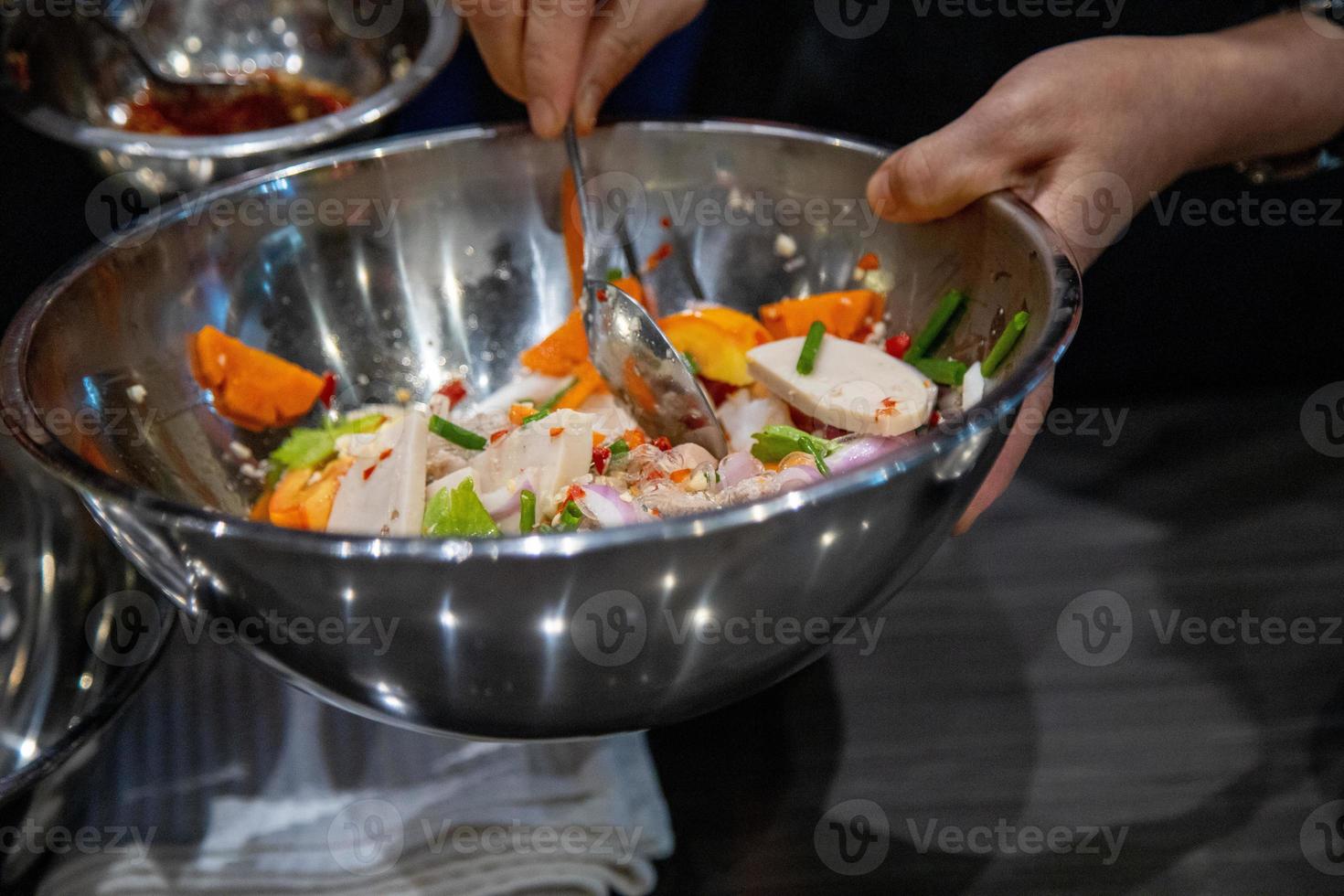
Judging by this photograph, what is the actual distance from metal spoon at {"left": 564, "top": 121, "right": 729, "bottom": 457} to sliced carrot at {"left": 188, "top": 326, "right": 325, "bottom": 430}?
0.32 m

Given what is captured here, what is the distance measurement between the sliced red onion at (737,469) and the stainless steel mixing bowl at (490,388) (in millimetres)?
159

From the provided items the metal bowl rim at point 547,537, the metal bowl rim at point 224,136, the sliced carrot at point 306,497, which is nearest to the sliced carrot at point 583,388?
the sliced carrot at point 306,497

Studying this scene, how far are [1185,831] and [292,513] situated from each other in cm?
87

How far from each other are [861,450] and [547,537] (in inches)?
16.0

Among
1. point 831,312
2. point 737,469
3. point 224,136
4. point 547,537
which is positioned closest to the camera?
point 547,537

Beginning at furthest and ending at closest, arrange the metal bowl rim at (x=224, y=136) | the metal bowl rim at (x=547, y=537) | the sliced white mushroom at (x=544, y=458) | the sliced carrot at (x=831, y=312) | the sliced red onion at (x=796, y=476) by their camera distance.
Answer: the metal bowl rim at (x=224, y=136), the sliced carrot at (x=831, y=312), the sliced white mushroom at (x=544, y=458), the sliced red onion at (x=796, y=476), the metal bowl rim at (x=547, y=537)

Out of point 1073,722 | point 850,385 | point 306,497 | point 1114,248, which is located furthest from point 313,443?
point 1114,248

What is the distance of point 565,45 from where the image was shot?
3.55 ft

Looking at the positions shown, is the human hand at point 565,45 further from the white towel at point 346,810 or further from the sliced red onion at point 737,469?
the white towel at point 346,810

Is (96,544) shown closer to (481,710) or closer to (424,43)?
(481,710)

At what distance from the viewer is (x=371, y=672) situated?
72 centimetres

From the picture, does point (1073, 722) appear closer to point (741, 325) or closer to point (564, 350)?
point (741, 325)

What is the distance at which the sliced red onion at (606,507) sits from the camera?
83cm

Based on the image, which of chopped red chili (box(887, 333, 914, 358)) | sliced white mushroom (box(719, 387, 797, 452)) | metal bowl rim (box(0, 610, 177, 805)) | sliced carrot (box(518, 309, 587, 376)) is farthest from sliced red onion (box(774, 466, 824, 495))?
metal bowl rim (box(0, 610, 177, 805))
